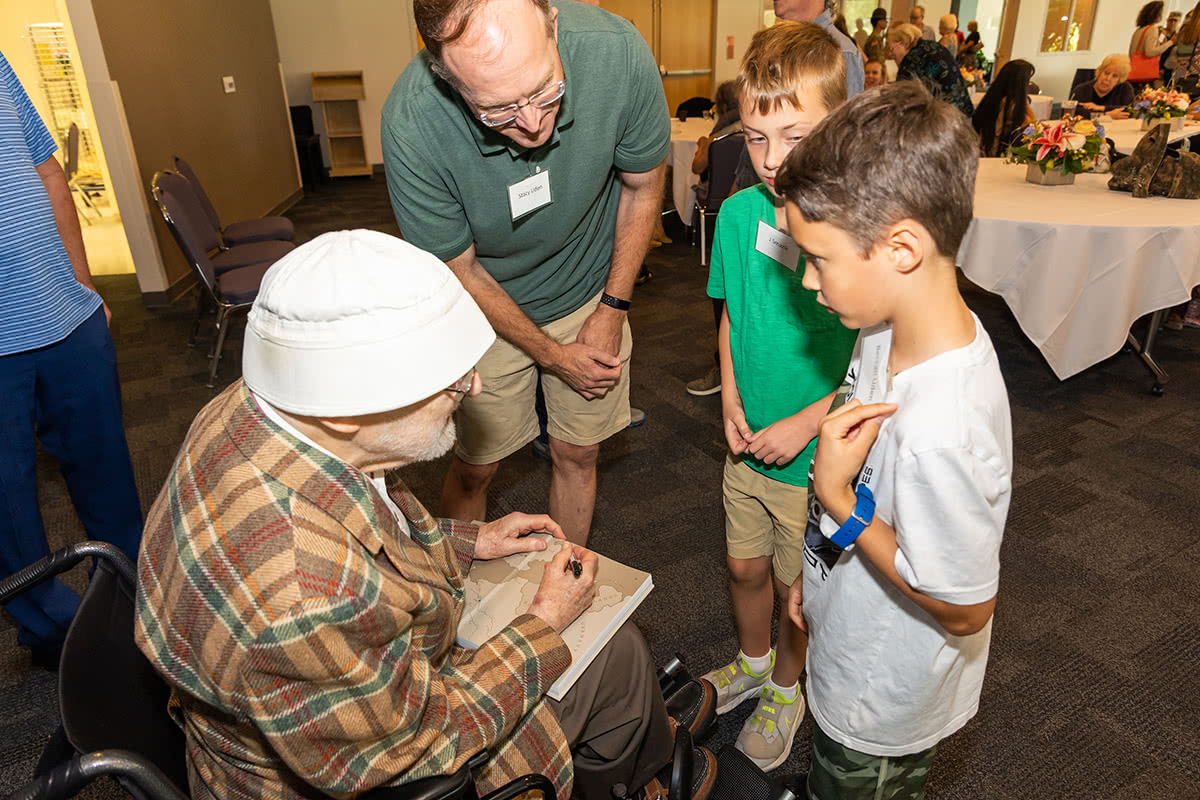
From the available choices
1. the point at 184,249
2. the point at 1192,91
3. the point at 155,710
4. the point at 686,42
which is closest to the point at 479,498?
the point at 155,710

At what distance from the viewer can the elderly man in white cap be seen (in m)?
0.83

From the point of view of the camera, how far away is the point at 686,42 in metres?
10.8

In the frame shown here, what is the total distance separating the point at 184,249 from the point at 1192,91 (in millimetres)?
7195

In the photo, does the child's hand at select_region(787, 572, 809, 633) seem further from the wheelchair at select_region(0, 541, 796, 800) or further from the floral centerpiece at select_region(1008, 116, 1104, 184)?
the floral centerpiece at select_region(1008, 116, 1104, 184)

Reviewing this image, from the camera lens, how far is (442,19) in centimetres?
129

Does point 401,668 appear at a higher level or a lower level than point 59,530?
higher

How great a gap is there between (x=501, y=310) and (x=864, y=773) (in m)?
1.17

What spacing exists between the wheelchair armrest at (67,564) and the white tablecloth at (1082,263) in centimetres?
309

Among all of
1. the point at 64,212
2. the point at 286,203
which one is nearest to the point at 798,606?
the point at 64,212

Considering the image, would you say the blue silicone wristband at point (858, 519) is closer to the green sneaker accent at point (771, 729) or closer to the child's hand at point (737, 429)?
the child's hand at point (737, 429)

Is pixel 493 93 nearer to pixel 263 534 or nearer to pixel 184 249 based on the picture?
pixel 263 534

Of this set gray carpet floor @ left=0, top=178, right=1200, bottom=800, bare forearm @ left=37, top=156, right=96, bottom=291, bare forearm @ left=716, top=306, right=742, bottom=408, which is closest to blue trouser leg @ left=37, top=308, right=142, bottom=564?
bare forearm @ left=37, top=156, right=96, bottom=291

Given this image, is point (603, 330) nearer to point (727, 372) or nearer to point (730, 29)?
point (727, 372)

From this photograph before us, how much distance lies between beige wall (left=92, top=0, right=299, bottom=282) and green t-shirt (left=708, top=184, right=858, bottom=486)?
479 cm
